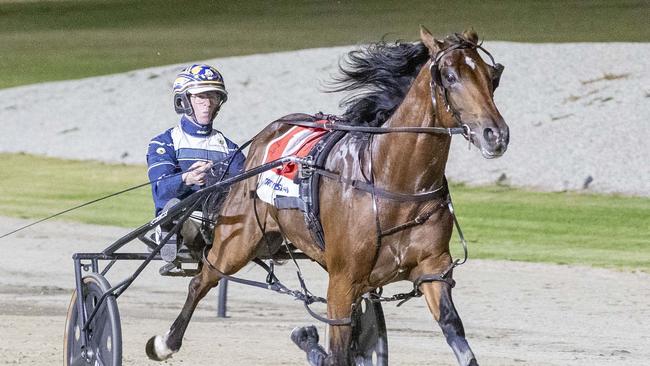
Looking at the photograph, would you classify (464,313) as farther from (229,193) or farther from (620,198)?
(620,198)

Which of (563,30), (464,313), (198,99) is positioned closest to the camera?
(198,99)

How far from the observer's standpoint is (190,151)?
238 inches

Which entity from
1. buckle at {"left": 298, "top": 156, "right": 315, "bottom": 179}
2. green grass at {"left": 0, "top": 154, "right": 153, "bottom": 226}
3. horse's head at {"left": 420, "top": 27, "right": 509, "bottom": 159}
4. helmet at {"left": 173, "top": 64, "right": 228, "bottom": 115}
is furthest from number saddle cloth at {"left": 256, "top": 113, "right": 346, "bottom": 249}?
green grass at {"left": 0, "top": 154, "right": 153, "bottom": 226}

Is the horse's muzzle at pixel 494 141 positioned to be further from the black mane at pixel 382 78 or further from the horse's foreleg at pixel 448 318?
the black mane at pixel 382 78

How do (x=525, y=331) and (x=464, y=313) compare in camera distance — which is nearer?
(x=525, y=331)

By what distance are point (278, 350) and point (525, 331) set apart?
62.4 inches

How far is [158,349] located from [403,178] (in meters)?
1.82

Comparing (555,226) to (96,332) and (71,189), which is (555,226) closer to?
(71,189)

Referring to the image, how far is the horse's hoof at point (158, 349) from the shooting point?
615cm

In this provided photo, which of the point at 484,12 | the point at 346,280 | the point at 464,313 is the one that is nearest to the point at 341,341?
the point at 346,280

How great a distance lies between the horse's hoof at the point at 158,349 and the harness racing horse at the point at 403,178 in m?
1.05

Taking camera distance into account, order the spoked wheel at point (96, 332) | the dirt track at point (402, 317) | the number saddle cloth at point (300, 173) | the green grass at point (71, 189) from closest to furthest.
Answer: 1. the number saddle cloth at point (300, 173)
2. the spoked wheel at point (96, 332)
3. the dirt track at point (402, 317)
4. the green grass at point (71, 189)

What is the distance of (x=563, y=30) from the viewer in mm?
19719

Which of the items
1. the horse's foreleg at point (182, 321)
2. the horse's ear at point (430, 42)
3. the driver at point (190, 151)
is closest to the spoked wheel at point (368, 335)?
the horse's foreleg at point (182, 321)
